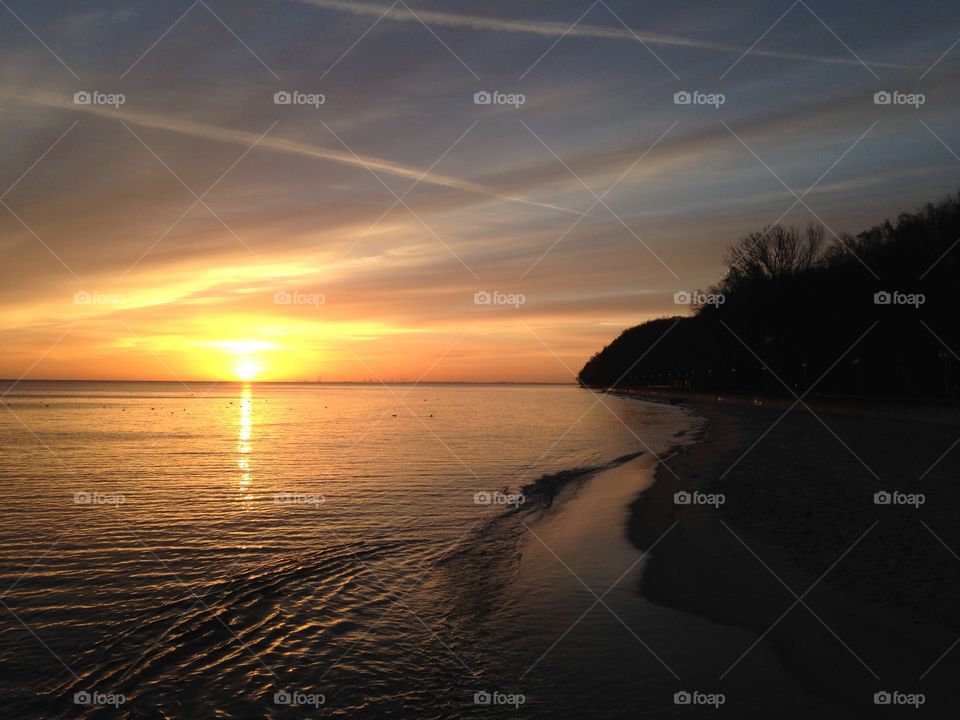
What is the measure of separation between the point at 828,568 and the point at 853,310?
5688cm

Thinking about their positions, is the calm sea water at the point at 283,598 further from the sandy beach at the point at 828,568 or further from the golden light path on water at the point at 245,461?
the sandy beach at the point at 828,568

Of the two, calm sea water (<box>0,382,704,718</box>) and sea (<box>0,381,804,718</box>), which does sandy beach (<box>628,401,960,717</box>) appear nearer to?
sea (<box>0,381,804,718</box>)

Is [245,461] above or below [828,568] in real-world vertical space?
above

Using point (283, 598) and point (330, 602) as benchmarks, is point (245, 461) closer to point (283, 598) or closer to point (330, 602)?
point (283, 598)

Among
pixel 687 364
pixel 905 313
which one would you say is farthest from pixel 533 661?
pixel 687 364

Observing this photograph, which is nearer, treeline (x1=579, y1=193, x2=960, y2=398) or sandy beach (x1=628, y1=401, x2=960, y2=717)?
sandy beach (x1=628, y1=401, x2=960, y2=717)

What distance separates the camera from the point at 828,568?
449 inches

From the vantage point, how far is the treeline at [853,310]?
50.7 m

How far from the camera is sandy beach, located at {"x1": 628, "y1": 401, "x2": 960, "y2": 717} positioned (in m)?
7.84

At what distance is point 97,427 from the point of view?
58.2 m

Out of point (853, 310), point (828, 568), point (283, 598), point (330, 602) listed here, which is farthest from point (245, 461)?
point (853, 310)

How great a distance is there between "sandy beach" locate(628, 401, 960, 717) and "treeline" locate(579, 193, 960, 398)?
983 inches

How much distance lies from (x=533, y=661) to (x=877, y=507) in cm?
1019

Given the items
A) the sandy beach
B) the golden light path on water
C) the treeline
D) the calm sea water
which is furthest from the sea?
the treeline
